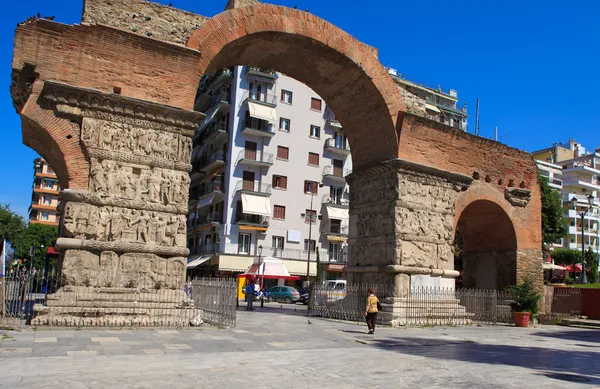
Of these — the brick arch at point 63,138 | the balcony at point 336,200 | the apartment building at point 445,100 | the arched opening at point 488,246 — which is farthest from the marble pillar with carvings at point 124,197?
the apartment building at point 445,100

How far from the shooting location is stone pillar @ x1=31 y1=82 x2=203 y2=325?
34.2ft

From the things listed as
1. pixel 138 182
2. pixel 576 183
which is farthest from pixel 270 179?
pixel 576 183

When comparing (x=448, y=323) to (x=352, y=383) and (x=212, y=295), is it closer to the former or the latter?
(x=212, y=295)

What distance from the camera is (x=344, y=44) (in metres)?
14.4

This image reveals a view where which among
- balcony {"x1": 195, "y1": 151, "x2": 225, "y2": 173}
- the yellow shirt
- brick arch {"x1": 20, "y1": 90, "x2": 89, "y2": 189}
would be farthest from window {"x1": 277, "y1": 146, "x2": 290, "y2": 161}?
brick arch {"x1": 20, "y1": 90, "x2": 89, "y2": 189}

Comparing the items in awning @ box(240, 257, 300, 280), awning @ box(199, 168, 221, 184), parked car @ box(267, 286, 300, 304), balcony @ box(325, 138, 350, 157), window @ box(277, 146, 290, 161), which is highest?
balcony @ box(325, 138, 350, 157)

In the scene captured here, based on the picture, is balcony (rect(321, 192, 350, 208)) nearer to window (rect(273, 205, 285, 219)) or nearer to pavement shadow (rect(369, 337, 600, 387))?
window (rect(273, 205, 285, 219))

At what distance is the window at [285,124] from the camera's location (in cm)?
3738

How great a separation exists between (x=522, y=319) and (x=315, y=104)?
25.8 m

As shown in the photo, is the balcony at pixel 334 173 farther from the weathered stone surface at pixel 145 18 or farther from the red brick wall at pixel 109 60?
the red brick wall at pixel 109 60

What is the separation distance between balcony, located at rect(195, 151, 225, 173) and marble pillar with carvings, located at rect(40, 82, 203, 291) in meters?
24.6

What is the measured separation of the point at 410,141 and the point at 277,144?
22.4 meters

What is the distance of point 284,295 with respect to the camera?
98.1 feet

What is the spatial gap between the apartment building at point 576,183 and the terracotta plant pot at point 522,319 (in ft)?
152
